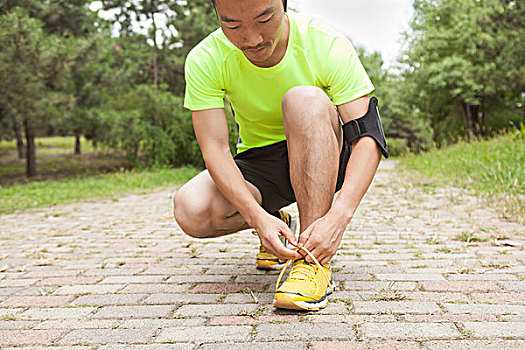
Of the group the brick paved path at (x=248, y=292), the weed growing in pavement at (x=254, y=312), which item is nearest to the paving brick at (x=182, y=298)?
the brick paved path at (x=248, y=292)

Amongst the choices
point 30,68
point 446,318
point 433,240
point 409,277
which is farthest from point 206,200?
point 30,68

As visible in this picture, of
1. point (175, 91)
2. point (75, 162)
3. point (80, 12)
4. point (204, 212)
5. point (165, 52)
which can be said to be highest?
point (80, 12)

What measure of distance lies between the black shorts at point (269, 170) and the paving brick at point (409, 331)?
0.88 metres

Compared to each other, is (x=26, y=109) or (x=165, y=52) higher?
(x=165, y=52)

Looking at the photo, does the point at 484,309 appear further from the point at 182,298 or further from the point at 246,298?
the point at 182,298

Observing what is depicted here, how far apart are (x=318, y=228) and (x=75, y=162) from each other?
15.9 meters

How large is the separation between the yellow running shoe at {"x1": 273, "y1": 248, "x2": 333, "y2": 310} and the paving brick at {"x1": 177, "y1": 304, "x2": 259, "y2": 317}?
133 mm

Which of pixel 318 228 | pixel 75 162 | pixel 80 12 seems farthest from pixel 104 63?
pixel 318 228

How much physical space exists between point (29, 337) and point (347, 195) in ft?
4.21

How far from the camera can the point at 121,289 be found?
7.53ft

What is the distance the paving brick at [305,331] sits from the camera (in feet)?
5.26

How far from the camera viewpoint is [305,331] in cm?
166

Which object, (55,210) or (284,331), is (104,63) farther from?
(284,331)

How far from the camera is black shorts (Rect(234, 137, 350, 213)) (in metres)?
2.45
